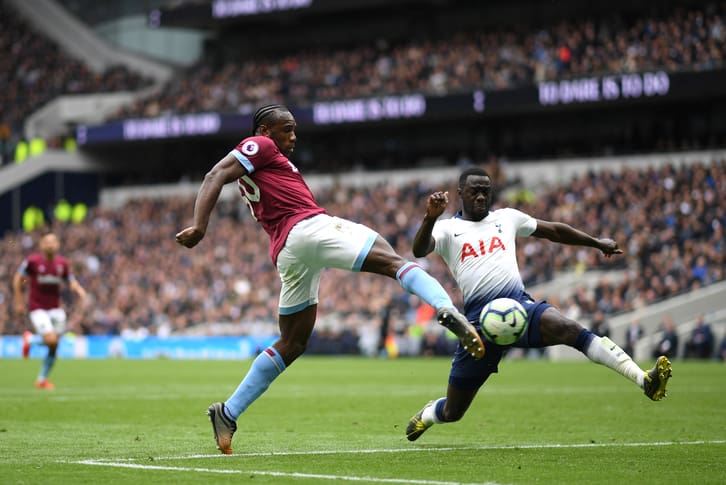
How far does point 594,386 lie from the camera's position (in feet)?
69.1

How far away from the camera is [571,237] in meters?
9.95

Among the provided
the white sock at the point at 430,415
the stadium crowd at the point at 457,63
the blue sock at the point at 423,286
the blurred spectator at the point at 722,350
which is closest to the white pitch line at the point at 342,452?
the white sock at the point at 430,415

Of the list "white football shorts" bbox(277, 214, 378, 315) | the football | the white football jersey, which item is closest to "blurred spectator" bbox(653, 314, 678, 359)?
the white football jersey

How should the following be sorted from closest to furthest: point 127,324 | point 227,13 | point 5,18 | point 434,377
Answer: point 434,377, point 127,324, point 227,13, point 5,18

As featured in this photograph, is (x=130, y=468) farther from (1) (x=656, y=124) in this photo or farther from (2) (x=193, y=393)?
(1) (x=656, y=124)

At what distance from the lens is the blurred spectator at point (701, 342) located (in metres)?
32.6

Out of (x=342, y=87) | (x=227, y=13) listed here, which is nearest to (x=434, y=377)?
(x=342, y=87)

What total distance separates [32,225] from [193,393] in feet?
131

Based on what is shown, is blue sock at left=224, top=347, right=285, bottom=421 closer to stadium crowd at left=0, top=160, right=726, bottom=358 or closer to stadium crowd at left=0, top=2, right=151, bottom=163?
stadium crowd at left=0, top=160, right=726, bottom=358

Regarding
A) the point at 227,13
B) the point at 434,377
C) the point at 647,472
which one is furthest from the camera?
the point at 227,13

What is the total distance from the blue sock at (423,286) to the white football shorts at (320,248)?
0.33 m

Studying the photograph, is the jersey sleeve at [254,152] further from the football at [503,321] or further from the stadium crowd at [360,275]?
the stadium crowd at [360,275]

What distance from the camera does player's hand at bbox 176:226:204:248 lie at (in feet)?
27.4

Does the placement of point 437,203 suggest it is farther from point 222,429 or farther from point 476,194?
point 222,429
